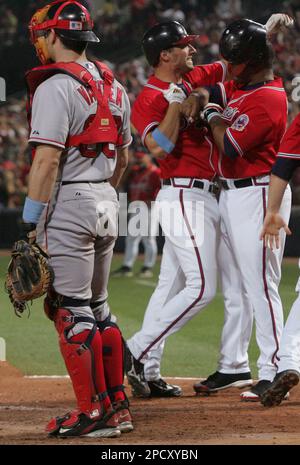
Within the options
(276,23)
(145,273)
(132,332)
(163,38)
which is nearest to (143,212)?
(145,273)

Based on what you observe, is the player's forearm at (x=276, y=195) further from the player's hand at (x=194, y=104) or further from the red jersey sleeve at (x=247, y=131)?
the player's hand at (x=194, y=104)

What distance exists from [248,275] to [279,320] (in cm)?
32

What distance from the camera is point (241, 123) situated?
17.3ft

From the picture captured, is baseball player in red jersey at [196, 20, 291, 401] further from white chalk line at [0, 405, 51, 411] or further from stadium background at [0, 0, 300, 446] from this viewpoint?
white chalk line at [0, 405, 51, 411]

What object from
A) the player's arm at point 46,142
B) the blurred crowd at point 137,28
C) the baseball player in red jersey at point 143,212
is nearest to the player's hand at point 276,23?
the player's arm at point 46,142

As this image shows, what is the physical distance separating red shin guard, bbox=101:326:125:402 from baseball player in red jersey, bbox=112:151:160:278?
856cm

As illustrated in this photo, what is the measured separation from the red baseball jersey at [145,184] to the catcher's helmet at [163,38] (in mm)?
7816

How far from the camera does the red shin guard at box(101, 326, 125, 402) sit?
15.1 feet

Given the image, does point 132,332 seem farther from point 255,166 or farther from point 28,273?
point 28,273

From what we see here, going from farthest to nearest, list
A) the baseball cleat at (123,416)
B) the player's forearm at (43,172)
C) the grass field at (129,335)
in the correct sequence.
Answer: the grass field at (129,335)
the baseball cleat at (123,416)
the player's forearm at (43,172)

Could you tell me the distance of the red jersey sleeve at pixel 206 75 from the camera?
5824mm

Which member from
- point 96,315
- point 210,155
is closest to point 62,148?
point 96,315

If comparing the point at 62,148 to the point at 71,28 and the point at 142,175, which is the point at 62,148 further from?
the point at 142,175

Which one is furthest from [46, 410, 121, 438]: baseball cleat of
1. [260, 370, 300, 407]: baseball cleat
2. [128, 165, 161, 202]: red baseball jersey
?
[128, 165, 161, 202]: red baseball jersey
